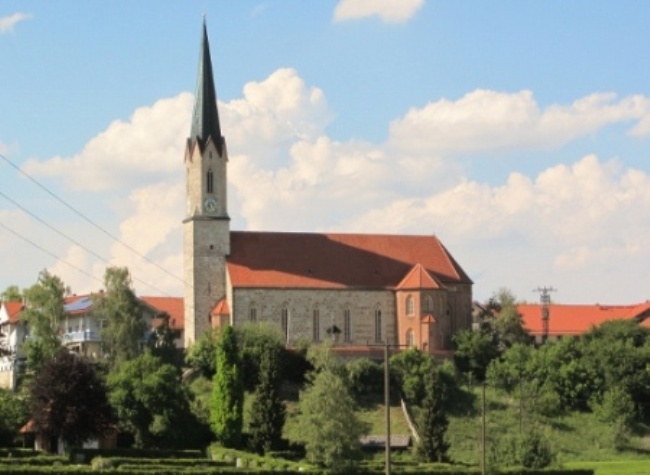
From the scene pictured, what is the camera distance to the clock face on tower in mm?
118312

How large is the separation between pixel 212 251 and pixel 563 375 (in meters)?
27.7

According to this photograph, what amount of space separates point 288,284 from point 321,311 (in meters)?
Answer: 3.43

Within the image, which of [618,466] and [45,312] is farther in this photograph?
[45,312]

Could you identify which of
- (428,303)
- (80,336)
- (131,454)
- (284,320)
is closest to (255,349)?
(284,320)

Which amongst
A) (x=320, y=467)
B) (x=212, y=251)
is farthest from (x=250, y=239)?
(x=320, y=467)

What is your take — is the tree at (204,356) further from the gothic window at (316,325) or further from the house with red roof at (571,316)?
the house with red roof at (571,316)

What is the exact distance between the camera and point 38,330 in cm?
11462

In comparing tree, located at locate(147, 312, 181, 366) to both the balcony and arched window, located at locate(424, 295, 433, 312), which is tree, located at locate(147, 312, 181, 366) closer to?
the balcony

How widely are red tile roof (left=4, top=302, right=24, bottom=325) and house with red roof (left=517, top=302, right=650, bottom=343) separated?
45.2 meters

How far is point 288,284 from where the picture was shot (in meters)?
118

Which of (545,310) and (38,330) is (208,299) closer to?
(38,330)

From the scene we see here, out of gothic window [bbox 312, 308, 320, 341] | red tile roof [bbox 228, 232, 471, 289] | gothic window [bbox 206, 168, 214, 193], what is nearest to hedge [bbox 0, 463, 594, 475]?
gothic window [bbox 312, 308, 320, 341]

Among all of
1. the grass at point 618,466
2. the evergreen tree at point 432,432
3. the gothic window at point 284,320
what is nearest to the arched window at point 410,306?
the gothic window at point 284,320

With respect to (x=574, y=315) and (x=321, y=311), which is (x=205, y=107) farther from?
(x=574, y=315)
